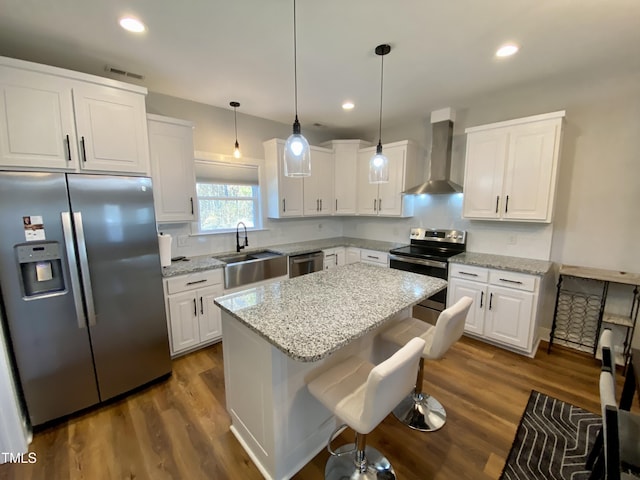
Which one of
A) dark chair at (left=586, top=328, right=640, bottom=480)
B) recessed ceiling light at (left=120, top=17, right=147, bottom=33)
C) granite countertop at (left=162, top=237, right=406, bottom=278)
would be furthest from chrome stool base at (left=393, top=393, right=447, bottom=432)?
recessed ceiling light at (left=120, top=17, right=147, bottom=33)

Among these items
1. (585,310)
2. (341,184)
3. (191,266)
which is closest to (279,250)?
(191,266)

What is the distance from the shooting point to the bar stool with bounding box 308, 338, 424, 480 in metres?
1.13

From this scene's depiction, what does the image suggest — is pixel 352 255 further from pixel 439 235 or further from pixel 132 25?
pixel 132 25

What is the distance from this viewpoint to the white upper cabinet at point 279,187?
11.8ft

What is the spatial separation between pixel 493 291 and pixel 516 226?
0.87m

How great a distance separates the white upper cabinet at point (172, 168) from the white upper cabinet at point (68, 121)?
0.36 meters

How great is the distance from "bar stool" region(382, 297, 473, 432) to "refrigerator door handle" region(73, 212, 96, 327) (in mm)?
2153

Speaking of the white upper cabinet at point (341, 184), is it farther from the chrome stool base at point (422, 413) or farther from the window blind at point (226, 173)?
the chrome stool base at point (422, 413)

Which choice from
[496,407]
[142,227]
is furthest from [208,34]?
[496,407]

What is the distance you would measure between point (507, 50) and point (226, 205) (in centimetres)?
320

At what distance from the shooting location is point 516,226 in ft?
10.2

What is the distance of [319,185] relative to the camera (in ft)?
13.6

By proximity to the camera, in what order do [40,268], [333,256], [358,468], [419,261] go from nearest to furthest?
1. [358,468]
2. [40,268]
3. [419,261]
4. [333,256]

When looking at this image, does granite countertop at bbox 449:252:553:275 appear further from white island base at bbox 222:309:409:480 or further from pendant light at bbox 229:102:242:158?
pendant light at bbox 229:102:242:158
